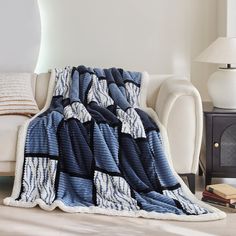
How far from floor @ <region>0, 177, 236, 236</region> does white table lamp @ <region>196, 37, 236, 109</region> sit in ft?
2.84

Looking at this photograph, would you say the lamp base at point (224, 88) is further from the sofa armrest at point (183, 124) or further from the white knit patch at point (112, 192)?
the white knit patch at point (112, 192)

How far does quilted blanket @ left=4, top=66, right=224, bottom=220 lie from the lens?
3.16 meters

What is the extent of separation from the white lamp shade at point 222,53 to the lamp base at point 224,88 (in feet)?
0.35

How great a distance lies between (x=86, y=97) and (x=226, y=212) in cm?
119

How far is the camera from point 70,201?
10.6 feet

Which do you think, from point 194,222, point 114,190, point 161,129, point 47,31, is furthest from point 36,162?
point 47,31

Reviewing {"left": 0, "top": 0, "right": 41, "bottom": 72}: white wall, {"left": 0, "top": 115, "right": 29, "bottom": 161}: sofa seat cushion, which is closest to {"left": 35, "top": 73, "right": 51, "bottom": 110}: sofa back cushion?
{"left": 0, "top": 0, "right": 41, "bottom": 72}: white wall

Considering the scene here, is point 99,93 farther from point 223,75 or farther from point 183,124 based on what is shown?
point 223,75

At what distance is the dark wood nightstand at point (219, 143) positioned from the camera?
143 inches

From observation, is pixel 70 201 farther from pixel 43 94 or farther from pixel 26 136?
pixel 43 94

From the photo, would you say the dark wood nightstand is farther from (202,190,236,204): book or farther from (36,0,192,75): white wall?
(36,0,192,75): white wall

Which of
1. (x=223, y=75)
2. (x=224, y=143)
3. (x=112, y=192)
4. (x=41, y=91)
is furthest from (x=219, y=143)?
(x=41, y=91)

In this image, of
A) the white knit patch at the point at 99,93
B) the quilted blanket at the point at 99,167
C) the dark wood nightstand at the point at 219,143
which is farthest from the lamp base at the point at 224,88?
the white knit patch at the point at 99,93

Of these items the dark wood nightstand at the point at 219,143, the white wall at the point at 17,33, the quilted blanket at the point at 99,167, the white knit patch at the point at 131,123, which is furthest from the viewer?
the white wall at the point at 17,33
